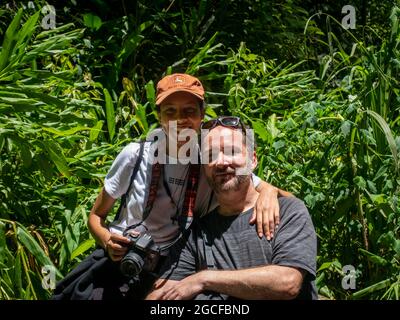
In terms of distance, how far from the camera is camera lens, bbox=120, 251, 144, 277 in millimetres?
3178

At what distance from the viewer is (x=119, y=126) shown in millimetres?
5559

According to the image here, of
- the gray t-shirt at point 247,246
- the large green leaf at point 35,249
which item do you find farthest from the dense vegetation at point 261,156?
the gray t-shirt at point 247,246

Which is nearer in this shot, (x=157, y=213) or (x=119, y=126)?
(x=157, y=213)

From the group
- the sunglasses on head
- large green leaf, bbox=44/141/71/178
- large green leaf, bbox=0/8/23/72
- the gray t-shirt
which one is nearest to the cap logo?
the sunglasses on head

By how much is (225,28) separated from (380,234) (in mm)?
2946

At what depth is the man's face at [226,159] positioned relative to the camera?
3.29 metres

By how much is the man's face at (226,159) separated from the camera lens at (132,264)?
1.37ft

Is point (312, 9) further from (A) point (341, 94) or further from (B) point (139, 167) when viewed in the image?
(B) point (139, 167)

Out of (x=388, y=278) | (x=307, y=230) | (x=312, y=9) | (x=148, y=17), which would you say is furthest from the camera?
(x=312, y=9)

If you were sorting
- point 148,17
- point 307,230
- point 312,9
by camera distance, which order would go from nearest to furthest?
1. point 307,230
2. point 148,17
3. point 312,9

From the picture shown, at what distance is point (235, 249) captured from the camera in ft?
10.7

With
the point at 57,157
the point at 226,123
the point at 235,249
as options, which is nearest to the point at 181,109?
the point at 226,123

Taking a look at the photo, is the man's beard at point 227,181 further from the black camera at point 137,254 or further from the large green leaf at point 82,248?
the large green leaf at point 82,248
